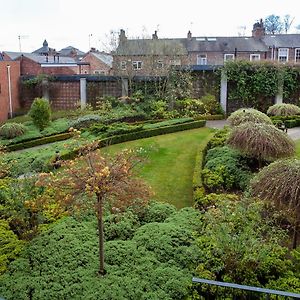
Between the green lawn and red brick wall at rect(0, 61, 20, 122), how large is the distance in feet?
38.8

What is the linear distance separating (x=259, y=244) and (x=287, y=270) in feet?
2.65

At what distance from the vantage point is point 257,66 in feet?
81.4

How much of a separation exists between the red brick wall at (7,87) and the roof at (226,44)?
582 inches

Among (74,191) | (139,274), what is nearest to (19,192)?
(74,191)

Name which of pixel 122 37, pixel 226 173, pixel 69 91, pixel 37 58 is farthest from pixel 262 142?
pixel 37 58

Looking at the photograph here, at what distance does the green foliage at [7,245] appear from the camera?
24.9 ft

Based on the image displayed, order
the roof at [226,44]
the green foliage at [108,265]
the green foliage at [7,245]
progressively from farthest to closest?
the roof at [226,44]
the green foliage at [7,245]
the green foliage at [108,265]

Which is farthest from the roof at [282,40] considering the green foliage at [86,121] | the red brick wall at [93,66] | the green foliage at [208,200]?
the green foliage at [208,200]

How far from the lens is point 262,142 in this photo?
436 inches

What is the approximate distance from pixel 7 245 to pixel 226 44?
99.5ft

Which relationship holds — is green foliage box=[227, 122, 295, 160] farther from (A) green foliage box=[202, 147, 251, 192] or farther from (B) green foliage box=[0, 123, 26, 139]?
(B) green foliage box=[0, 123, 26, 139]

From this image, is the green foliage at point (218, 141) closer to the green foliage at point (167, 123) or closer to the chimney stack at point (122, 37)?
the green foliage at point (167, 123)

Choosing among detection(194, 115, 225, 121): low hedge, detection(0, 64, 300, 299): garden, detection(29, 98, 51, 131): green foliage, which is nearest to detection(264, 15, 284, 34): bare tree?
detection(194, 115, 225, 121): low hedge

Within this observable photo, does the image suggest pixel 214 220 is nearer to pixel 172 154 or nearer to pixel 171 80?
pixel 172 154
